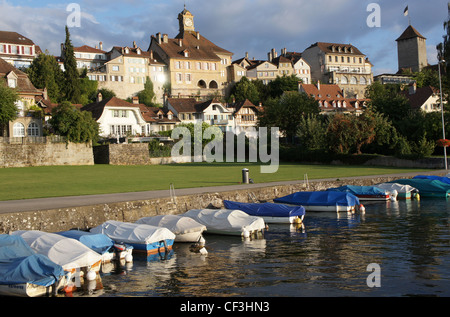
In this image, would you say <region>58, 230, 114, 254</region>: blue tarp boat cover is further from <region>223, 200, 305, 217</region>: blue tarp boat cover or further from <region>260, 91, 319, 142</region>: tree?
<region>260, 91, 319, 142</region>: tree

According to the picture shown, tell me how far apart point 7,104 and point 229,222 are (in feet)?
157

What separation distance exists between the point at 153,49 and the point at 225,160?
81.4 m

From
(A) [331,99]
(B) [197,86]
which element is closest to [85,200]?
(A) [331,99]

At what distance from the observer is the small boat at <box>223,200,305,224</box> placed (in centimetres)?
3020

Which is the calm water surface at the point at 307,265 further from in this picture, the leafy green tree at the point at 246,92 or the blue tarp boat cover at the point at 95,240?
the leafy green tree at the point at 246,92


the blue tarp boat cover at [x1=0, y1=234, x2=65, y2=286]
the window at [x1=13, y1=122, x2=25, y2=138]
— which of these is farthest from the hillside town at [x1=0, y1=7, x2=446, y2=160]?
the blue tarp boat cover at [x1=0, y1=234, x2=65, y2=286]

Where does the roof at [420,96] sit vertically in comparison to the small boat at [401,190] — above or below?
above

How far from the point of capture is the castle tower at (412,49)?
16938cm

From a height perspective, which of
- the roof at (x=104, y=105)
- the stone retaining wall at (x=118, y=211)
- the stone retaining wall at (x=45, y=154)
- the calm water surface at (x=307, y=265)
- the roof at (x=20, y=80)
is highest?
the roof at (x=20, y=80)

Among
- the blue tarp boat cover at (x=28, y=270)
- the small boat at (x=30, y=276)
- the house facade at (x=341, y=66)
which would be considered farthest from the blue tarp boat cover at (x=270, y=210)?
the house facade at (x=341, y=66)

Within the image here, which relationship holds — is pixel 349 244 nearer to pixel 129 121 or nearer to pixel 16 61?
pixel 129 121

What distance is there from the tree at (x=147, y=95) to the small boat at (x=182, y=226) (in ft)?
343

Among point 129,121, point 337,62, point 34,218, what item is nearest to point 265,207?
point 34,218

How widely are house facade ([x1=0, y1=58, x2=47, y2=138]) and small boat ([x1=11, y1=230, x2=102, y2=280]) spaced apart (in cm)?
5222
